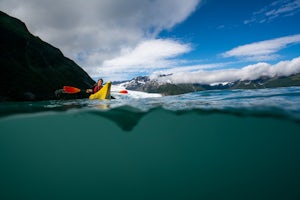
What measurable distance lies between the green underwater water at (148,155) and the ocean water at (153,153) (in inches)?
1.9

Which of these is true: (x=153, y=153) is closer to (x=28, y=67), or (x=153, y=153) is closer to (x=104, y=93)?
(x=104, y=93)

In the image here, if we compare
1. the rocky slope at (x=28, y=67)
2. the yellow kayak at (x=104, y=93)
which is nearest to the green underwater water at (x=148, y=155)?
the yellow kayak at (x=104, y=93)

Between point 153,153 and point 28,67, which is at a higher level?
point 28,67

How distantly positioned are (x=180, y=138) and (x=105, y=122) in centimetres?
551

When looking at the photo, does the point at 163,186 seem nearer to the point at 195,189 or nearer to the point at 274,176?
the point at 195,189

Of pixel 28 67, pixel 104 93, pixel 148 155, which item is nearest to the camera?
pixel 148 155

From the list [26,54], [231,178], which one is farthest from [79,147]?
[26,54]

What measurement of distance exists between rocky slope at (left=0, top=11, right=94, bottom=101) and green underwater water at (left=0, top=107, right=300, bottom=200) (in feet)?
199

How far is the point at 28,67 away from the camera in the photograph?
340 feet

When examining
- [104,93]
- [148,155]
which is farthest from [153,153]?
[104,93]

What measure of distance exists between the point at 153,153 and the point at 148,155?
0.34 m

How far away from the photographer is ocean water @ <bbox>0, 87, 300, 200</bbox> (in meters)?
11.6

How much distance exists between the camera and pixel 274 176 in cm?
1138

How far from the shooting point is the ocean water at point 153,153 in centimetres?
1160
